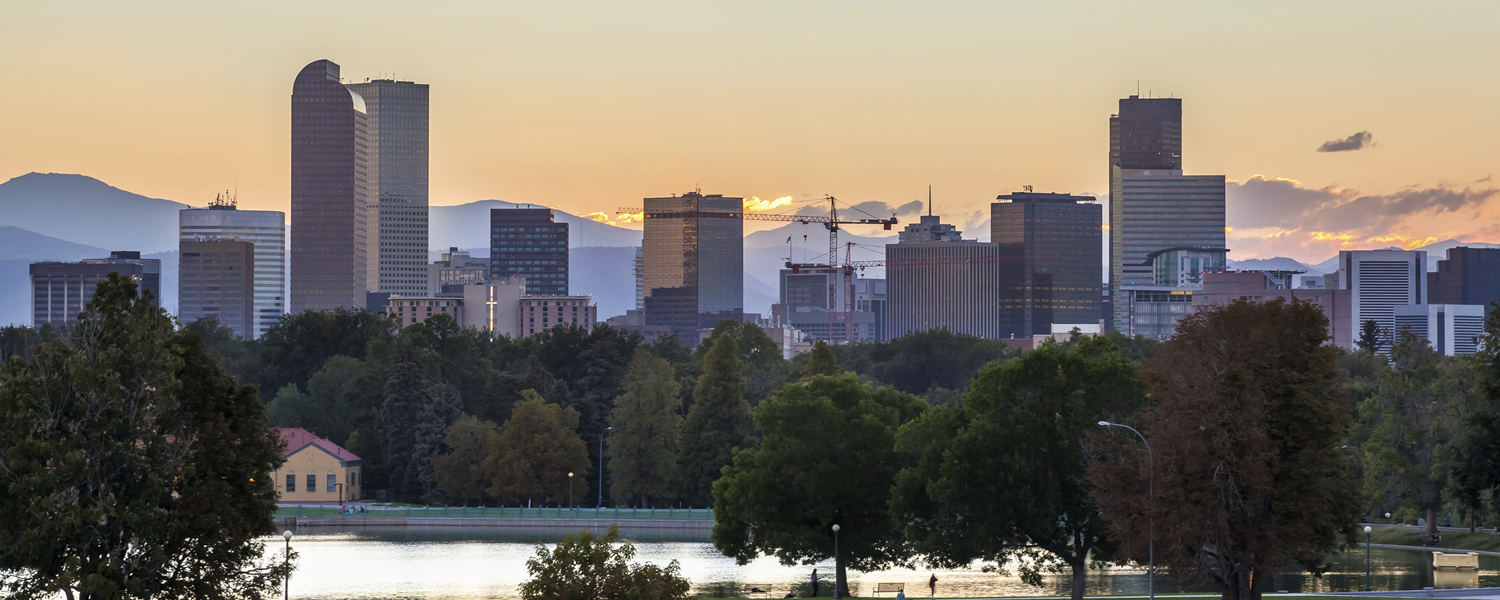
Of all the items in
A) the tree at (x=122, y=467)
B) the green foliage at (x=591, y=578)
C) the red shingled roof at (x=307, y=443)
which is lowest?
the red shingled roof at (x=307, y=443)

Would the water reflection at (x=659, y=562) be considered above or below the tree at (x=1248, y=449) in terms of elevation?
below

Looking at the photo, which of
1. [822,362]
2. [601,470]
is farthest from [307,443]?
[822,362]

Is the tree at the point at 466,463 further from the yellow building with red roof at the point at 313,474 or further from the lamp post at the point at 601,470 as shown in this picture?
the yellow building with red roof at the point at 313,474

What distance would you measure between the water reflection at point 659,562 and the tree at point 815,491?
2587 millimetres

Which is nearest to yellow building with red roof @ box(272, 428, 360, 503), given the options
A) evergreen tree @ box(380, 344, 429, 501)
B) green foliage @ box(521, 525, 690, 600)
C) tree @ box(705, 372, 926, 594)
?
evergreen tree @ box(380, 344, 429, 501)

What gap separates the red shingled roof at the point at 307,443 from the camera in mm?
106062

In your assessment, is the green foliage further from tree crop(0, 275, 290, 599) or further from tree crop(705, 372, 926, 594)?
tree crop(705, 372, 926, 594)

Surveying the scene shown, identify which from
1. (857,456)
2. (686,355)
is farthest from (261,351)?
(857,456)

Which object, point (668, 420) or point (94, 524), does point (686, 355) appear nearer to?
point (668, 420)

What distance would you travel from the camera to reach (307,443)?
348 ft

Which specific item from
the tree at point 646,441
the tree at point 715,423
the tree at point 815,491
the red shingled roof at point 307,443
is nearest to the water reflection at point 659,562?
the tree at point 815,491

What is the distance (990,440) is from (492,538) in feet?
129

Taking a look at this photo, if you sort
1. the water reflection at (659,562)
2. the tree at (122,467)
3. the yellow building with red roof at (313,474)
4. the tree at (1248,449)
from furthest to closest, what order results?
the yellow building with red roof at (313,474)
the water reflection at (659,562)
the tree at (1248,449)
the tree at (122,467)

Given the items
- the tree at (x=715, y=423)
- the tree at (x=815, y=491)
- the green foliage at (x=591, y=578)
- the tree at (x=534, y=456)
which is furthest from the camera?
the tree at (x=534, y=456)
